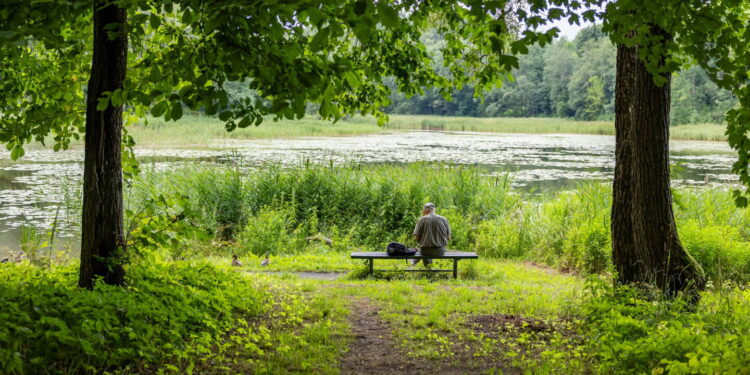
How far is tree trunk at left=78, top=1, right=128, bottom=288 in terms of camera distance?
468 centimetres

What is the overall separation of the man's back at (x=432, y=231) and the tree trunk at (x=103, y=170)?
5.27 metres

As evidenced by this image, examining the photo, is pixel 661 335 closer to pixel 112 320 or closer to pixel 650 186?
pixel 650 186

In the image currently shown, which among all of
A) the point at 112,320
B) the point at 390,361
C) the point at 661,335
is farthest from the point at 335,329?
the point at 661,335

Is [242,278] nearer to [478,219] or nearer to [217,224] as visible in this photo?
[217,224]

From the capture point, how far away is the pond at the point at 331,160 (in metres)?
13.5

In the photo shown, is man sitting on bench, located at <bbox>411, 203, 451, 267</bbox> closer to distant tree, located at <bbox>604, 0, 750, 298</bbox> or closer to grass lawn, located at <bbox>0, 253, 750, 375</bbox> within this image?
grass lawn, located at <bbox>0, 253, 750, 375</bbox>

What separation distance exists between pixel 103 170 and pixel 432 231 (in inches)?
218

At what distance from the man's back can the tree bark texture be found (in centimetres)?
346

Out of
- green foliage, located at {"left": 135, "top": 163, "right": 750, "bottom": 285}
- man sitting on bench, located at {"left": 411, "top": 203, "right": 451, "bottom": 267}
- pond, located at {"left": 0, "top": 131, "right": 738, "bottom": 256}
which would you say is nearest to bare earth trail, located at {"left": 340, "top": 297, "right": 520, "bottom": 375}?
man sitting on bench, located at {"left": 411, "top": 203, "right": 451, "bottom": 267}

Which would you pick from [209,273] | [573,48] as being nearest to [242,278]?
[209,273]

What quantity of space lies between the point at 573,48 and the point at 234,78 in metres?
86.3

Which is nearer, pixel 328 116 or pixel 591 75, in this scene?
pixel 328 116

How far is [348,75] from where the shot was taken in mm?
3557

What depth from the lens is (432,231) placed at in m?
9.39
